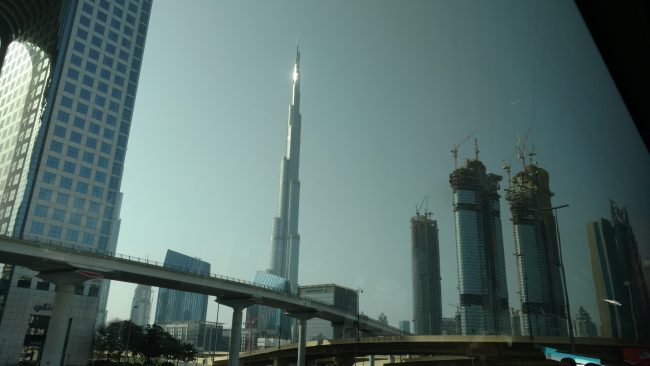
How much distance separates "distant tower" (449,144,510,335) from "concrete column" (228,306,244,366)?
2017 cm

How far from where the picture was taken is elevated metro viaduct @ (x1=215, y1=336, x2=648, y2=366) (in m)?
3.36

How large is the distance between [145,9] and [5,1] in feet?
113

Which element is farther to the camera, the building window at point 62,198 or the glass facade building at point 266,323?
the glass facade building at point 266,323

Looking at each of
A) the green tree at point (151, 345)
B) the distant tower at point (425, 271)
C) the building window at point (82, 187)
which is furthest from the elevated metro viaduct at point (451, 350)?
the building window at point (82, 187)

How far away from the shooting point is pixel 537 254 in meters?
3.97

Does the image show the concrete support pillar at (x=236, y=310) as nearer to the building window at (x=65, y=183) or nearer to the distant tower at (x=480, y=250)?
the building window at (x=65, y=183)

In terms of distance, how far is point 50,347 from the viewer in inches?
677

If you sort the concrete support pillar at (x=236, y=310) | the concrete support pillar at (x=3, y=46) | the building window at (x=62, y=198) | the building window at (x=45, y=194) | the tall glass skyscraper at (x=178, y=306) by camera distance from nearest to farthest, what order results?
1. the concrete support pillar at (x=3, y=46)
2. the building window at (x=45, y=194)
3. the building window at (x=62, y=198)
4. the concrete support pillar at (x=236, y=310)
5. the tall glass skyscraper at (x=178, y=306)

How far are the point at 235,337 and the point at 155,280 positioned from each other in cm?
554

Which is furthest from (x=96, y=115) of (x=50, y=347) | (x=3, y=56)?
(x=3, y=56)

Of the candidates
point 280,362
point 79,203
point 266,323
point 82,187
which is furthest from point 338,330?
point 82,187

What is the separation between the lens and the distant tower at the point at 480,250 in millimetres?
5059

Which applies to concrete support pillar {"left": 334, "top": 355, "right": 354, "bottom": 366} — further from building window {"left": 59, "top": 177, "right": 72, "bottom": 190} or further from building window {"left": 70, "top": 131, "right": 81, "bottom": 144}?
building window {"left": 70, "top": 131, "right": 81, "bottom": 144}

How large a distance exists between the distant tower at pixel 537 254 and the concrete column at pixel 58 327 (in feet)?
56.6
